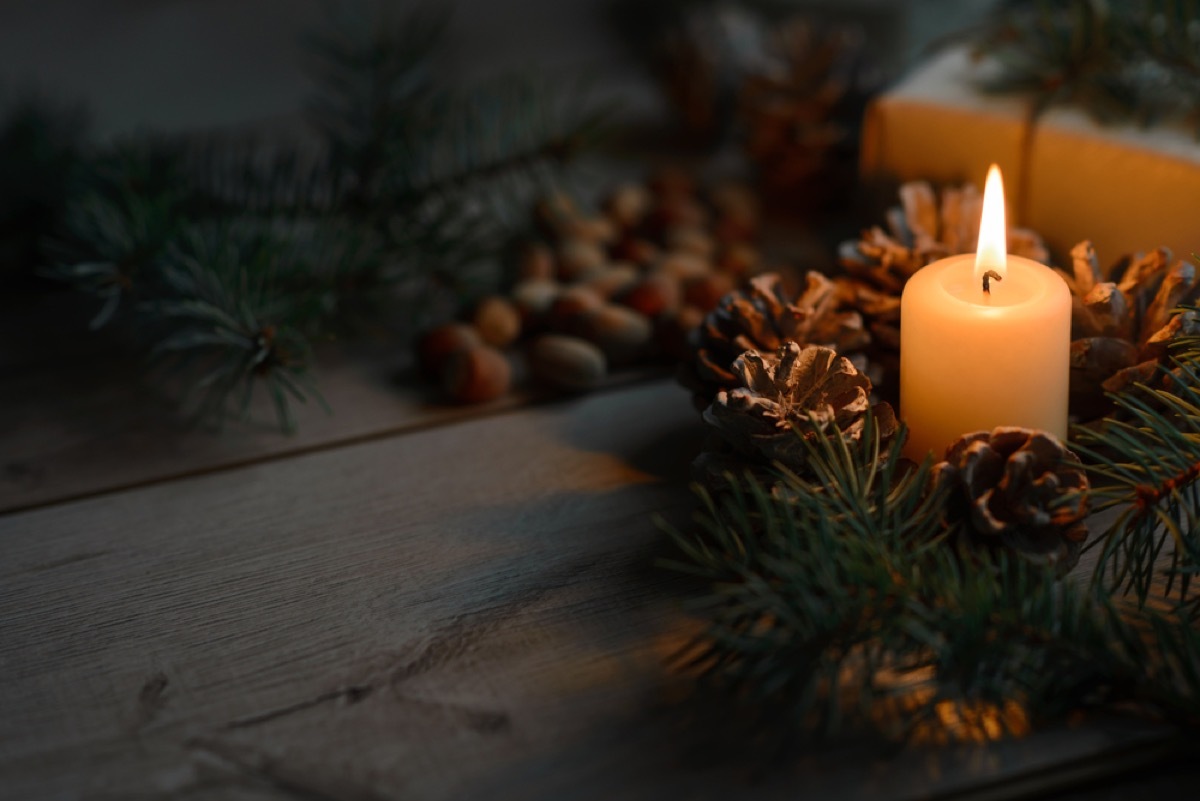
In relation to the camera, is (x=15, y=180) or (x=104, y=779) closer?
(x=104, y=779)

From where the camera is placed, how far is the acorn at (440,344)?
0.60 m

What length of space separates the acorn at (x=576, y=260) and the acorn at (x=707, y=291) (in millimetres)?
63

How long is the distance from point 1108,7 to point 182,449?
502 mm

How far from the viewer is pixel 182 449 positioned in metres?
0.57

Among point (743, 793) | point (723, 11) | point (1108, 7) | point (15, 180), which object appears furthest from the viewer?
point (723, 11)

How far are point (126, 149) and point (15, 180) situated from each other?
0.29 feet

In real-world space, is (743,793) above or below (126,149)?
below

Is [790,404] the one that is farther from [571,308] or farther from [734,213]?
[734,213]

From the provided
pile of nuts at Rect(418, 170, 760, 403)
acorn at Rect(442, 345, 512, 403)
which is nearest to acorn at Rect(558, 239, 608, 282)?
pile of nuts at Rect(418, 170, 760, 403)

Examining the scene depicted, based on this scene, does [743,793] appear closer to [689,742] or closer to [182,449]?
[689,742]

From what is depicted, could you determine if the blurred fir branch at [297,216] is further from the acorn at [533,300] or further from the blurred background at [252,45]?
the blurred background at [252,45]

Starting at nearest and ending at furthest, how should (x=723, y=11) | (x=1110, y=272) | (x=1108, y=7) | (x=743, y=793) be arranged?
(x=743, y=793)
(x=1110, y=272)
(x=1108, y=7)
(x=723, y=11)

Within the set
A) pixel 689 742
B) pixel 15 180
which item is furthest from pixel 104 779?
pixel 15 180

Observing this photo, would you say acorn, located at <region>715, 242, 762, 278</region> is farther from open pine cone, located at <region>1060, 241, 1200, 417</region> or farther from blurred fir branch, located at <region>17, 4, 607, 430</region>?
open pine cone, located at <region>1060, 241, 1200, 417</region>
